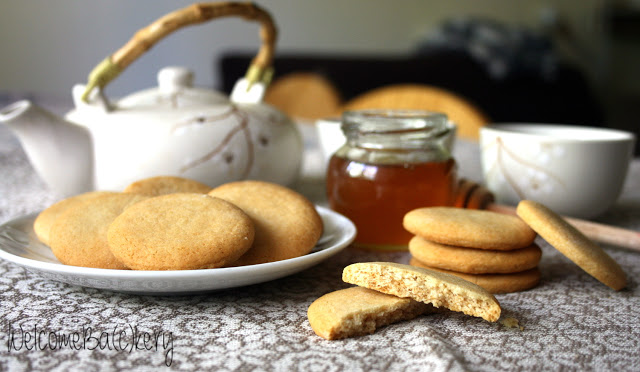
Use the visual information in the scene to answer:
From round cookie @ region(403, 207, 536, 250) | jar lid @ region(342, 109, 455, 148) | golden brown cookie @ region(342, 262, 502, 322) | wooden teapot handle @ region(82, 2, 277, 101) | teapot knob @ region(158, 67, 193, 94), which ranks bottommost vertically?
golden brown cookie @ region(342, 262, 502, 322)

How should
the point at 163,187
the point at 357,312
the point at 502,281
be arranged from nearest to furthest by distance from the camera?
the point at 357,312 → the point at 502,281 → the point at 163,187

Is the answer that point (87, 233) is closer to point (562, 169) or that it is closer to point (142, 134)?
point (142, 134)

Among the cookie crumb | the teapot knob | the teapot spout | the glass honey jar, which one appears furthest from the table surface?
the teapot knob

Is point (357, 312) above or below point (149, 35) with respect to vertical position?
below

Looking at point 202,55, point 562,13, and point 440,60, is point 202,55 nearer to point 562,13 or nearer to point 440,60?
point 440,60

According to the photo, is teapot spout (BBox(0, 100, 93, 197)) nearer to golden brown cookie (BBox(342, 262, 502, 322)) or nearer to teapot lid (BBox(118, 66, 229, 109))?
teapot lid (BBox(118, 66, 229, 109))

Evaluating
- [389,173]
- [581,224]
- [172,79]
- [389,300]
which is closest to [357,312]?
[389,300]

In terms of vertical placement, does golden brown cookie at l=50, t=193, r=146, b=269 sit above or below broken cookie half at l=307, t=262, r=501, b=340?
above

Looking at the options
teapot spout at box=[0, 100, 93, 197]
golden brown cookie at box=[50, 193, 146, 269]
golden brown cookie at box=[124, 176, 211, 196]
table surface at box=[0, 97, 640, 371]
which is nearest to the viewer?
table surface at box=[0, 97, 640, 371]
